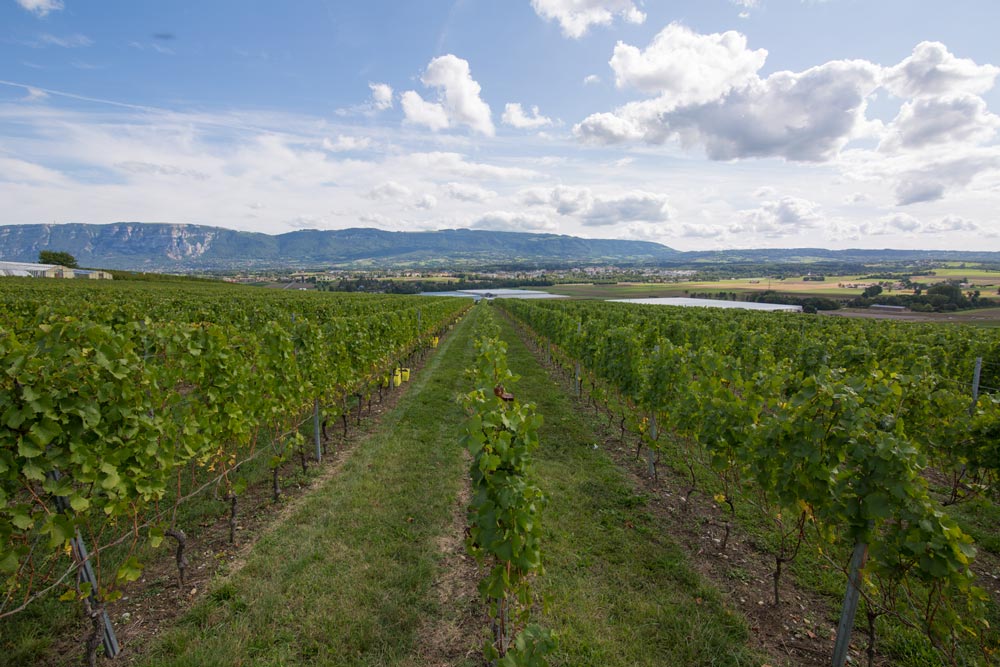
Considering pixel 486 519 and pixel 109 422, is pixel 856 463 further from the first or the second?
pixel 109 422

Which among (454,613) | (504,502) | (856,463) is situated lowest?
(454,613)

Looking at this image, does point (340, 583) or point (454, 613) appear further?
point (340, 583)

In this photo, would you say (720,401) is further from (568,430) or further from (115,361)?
(115,361)

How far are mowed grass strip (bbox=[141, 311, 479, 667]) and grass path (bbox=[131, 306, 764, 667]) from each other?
0.05ft

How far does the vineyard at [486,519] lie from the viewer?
11.3 ft

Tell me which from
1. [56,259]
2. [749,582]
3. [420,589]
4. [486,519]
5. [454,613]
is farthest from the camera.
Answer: [56,259]

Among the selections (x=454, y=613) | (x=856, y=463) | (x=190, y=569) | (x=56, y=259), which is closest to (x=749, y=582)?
(x=856, y=463)

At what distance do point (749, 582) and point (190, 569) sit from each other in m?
6.72

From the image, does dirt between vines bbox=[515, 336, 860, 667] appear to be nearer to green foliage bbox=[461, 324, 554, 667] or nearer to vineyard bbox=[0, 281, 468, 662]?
green foliage bbox=[461, 324, 554, 667]

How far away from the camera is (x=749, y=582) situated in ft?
16.8

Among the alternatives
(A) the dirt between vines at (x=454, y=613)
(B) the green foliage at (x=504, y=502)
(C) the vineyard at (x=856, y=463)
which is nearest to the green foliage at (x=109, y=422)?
(A) the dirt between vines at (x=454, y=613)

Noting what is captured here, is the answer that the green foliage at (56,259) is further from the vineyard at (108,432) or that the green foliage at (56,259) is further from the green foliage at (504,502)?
the green foliage at (504,502)

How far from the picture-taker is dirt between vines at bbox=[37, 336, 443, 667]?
4.05 meters

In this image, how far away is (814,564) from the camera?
550 centimetres
